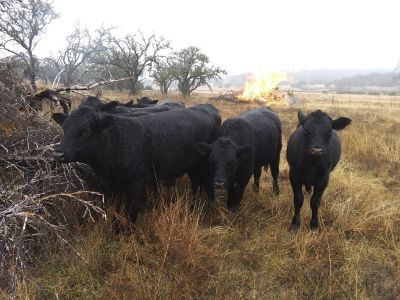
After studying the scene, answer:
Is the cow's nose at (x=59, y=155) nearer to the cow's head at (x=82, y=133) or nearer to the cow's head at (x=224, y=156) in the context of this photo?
the cow's head at (x=82, y=133)

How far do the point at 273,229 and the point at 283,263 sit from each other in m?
1.05

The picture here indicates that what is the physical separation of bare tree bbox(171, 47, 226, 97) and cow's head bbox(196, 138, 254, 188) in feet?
103

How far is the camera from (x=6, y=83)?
5.81 m

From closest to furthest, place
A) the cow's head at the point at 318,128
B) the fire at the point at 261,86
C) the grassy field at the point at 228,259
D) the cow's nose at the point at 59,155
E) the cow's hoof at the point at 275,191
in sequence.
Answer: the grassy field at the point at 228,259 → the cow's nose at the point at 59,155 → the cow's head at the point at 318,128 → the cow's hoof at the point at 275,191 → the fire at the point at 261,86

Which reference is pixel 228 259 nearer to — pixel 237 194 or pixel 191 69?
pixel 237 194

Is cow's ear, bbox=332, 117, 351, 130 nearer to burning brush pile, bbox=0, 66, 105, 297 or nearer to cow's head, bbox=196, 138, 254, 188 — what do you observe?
cow's head, bbox=196, 138, 254, 188

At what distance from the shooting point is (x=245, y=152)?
19.6 ft

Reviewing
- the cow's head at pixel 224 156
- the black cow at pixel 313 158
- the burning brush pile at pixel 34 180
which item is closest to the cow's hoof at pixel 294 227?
the black cow at pixel 313 158

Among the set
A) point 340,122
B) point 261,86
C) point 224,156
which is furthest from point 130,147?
point 261,86

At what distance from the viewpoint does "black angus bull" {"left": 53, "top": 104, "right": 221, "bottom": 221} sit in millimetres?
4734

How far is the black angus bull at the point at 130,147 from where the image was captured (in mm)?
4734

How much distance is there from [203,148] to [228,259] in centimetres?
182

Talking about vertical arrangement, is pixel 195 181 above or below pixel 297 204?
above

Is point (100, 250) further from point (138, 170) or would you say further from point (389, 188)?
point (389, 188)
